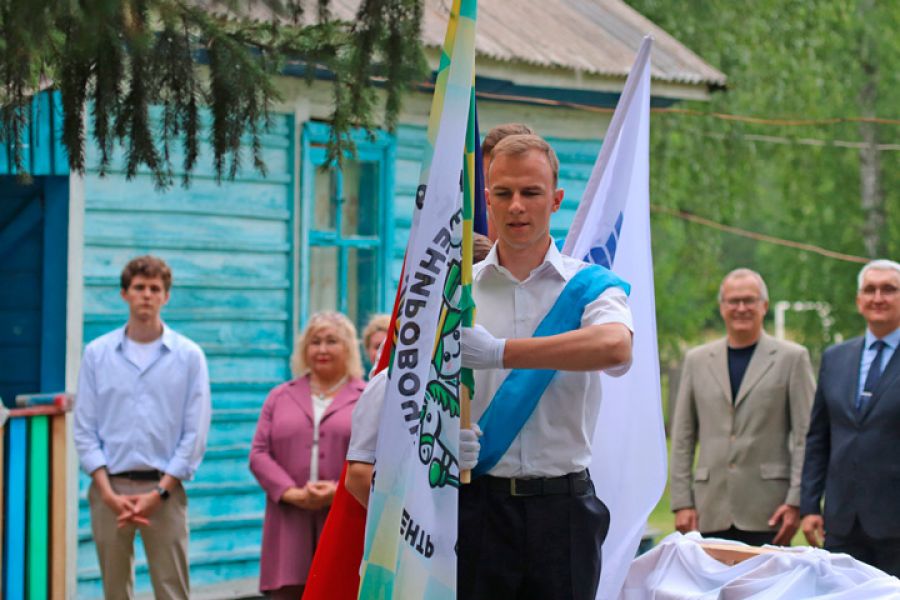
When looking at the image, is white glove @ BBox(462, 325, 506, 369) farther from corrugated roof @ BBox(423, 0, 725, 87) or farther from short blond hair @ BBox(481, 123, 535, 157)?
corrugated roof @ BBox(423, 0, 725, 87)

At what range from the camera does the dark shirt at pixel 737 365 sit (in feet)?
24.4

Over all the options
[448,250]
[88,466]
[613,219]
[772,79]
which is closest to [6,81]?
[448,250]

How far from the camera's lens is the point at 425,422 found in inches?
152

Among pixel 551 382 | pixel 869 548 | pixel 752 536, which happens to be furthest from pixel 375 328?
pixel 551 382

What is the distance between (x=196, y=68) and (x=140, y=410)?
8.23 ft

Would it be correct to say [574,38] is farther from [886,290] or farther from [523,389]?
[523,389]

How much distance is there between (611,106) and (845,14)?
25.2ft

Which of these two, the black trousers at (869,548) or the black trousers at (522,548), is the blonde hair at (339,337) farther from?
the black trousers at (522,548)

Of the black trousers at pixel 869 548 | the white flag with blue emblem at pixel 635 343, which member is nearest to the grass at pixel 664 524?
the black trousers at pixel 869 548

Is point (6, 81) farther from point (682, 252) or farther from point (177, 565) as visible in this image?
point (682, 252)

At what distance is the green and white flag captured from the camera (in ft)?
12.5

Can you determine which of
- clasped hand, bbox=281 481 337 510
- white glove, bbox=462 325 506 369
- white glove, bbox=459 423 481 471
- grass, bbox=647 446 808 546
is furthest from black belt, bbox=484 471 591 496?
grass, bbox=647 446 808 546

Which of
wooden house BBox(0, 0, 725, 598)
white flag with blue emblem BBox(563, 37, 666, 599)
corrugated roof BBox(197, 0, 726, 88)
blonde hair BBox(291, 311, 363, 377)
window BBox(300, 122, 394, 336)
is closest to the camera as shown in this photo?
white flag with blue emblem BBox(563, 37, 666, 599)

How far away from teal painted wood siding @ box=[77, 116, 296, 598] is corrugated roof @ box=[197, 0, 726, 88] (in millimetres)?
1515
